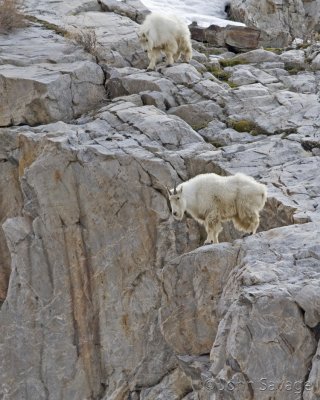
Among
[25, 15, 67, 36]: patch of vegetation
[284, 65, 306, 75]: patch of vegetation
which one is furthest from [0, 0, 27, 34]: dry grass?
[284, 65, 306, 75]: patch of vegetation

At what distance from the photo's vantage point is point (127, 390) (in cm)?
1895

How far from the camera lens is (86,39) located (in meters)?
24.9

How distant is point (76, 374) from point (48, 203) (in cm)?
410

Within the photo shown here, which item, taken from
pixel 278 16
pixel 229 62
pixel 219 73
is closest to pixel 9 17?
pixel 219 73

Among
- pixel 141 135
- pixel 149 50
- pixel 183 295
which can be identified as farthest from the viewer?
pixel 149 50

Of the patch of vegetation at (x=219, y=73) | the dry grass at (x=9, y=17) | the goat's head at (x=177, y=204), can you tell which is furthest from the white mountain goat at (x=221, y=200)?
the dry grass at (x=9, y=17)

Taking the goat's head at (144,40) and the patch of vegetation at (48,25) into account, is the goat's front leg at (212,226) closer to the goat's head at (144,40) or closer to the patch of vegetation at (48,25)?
the goat's head at (144,40)

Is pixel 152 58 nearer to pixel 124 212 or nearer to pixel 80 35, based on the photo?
pixel 80 35

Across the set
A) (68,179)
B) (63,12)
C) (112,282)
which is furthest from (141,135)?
(63,12)

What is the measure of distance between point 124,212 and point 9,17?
9825 millimetres

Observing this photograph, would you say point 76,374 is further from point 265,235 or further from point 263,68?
point 263,68

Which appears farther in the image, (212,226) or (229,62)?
(229,62)

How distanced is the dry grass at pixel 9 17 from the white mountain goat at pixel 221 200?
12208mm

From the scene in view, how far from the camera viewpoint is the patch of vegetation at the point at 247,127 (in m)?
21.6
